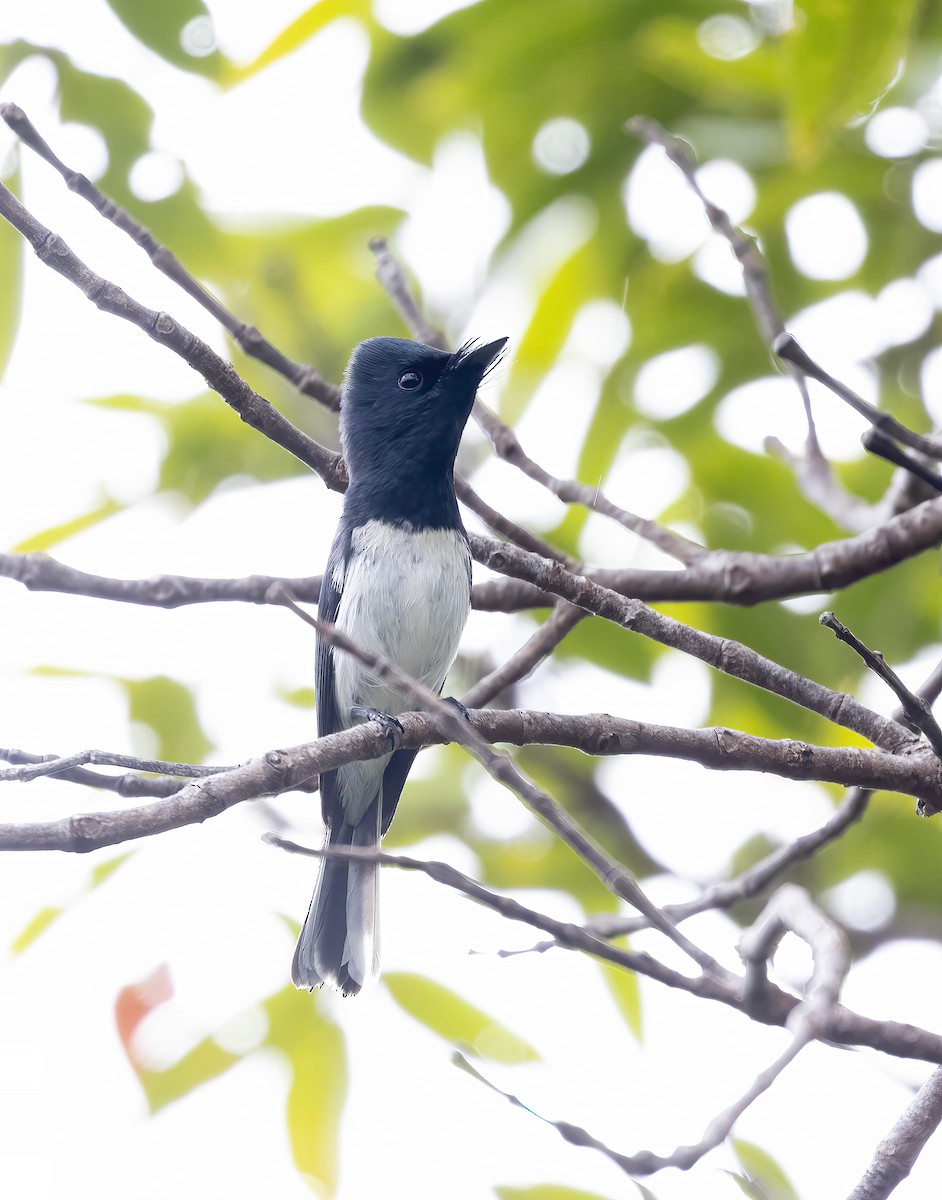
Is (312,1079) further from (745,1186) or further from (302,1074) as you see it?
(745,1186)

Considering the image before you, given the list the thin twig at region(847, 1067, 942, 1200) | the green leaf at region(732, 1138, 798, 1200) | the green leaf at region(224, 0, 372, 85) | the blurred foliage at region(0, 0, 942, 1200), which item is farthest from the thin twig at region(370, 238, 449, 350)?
the thin twig at region(847, 1067, 942, 1200)

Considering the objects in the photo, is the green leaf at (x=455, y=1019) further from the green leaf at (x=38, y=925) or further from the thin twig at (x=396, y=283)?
the thin twig at (x=396, y=283)

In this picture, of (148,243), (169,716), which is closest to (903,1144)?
(148,243)

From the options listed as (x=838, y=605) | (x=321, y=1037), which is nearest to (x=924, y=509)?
(x=838, y=605)

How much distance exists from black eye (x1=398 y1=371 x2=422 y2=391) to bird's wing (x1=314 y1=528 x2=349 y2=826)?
1.99 feet

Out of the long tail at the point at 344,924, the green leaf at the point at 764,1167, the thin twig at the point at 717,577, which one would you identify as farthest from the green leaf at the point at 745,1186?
the thin twig at the point at 717,577

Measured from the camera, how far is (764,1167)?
2764 mm

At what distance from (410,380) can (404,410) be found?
0.38 feet

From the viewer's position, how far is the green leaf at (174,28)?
3.30 metres

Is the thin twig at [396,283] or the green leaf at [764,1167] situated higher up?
the thin twig at [396,283]

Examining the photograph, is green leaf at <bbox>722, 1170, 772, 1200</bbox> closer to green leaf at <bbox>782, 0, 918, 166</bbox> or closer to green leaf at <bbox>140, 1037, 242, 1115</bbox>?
green leaf at <bbox>140, 1037, 242, 1115</bbox>

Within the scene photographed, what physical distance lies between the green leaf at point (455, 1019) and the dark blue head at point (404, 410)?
1.85 meters

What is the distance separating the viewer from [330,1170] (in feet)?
11.7

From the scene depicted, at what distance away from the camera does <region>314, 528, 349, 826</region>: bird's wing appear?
4.64 meters
